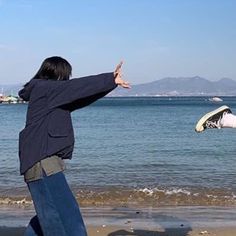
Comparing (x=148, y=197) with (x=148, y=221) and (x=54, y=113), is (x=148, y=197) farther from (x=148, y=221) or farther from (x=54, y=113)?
(x=54, y=113)

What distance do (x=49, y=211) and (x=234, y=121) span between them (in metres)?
2.50

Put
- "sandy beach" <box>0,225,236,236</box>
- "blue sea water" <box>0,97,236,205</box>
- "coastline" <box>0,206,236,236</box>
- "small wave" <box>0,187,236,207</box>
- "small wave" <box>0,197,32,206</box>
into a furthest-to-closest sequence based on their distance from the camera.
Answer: "blue sea water" <box>0,97,236,205</box>
"small wave" <box>0,187,236,207</box>
"small wave" <box>0,197,32,206</box>
"coastline" <box>0,206,236,236</box>
"sandy beach" <box>0,225,236,236</box>

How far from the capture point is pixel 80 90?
4.39 m

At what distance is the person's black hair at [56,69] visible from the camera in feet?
15.2

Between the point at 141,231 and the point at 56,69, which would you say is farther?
the point at 141,231

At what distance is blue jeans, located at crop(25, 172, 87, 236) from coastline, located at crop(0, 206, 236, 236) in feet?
11.5

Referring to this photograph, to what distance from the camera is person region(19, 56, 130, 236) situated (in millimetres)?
4398

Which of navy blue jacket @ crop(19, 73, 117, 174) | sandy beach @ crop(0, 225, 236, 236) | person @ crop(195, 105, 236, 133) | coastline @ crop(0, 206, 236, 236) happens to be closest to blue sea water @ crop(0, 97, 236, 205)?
coastline @ crop(0, 206, 236, 236)

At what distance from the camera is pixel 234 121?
6.20m

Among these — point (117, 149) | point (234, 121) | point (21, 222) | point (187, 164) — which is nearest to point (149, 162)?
point (187, 164)

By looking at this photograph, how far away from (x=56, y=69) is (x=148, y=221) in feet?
16.3

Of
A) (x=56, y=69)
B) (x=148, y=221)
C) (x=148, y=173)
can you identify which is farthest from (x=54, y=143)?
(x=148, y=173)

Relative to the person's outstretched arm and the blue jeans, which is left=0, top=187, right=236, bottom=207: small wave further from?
the person's outstretched arm

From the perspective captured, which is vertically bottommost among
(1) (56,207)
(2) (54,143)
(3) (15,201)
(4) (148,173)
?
(4) (148,173)
